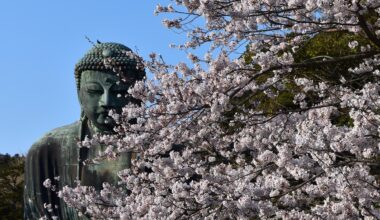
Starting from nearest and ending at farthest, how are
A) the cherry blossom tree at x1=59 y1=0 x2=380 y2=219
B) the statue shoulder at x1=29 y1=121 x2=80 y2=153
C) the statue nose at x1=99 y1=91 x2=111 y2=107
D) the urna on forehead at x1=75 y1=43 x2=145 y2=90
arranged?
the cherry blossom tree at x1=59 y1=0 x2=380 y2=219 < the statue nose at x1=99 y1=91 x2=111 y2=107 < the urna on forehead at x1=75 y1=43 x2=145 y2=90 < the statue shoulder at x1=29 y1=121 x2=80 y2=153

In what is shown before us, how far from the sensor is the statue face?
684cm

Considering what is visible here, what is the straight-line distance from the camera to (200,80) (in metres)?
5.46

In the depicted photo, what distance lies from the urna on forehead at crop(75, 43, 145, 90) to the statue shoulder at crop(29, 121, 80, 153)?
478 mm

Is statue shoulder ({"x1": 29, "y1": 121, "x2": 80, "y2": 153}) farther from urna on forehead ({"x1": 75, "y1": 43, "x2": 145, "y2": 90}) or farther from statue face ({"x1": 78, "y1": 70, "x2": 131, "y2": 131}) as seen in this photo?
urna on forehead ({"x1": 75, "y1": 43, "x2": 145, "y2": 90})

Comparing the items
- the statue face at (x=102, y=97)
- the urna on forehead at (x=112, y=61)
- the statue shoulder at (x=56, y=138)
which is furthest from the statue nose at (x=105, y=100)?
the statue shoulder at (x=56, y=138)

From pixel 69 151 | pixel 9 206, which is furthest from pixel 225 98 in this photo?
pixel 9 206

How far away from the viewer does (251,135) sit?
5734 millimetres

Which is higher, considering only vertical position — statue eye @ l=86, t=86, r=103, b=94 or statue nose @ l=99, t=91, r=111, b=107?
statue eye @ l=86, t=86, r=103, b=94

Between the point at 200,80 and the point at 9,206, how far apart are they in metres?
16.5

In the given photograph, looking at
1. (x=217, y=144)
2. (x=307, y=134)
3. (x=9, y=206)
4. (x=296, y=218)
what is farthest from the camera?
(x=9, y=206)

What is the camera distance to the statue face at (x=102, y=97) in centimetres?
684

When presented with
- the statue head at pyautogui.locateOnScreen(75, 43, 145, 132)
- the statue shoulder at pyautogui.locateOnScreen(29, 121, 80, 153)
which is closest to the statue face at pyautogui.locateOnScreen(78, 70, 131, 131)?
the statue head at pyautogui.locateOnScreen(75, 43, 145, 132)

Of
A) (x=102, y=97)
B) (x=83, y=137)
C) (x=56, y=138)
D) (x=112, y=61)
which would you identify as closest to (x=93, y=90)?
(x=102, y=97)

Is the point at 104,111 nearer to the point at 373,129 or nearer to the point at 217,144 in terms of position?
the point at 217,144
